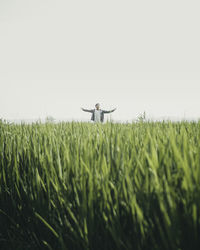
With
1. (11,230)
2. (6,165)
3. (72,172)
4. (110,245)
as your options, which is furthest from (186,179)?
(6,165)

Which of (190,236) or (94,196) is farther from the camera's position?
(94,196)

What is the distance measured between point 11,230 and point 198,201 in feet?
3.23

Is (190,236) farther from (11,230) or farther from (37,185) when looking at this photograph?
(11,230)

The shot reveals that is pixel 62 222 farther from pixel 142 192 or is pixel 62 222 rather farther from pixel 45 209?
pixel 142 192

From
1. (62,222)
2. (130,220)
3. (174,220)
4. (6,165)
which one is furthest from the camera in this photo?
(6,165)

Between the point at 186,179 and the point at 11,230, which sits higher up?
the point at 186,179

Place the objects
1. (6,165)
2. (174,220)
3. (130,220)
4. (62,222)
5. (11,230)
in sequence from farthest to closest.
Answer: (6,165) → (11,230) → (62,222) → (130,220) → (174,220)

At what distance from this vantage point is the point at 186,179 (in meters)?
0.64

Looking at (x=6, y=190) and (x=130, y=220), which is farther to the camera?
(x=6, y=190)

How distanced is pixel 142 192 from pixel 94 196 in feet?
0.70

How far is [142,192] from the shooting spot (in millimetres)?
687

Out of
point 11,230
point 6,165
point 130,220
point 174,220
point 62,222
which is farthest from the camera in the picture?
point 6,165

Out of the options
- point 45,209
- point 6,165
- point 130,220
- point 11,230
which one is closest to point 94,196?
point 130,220

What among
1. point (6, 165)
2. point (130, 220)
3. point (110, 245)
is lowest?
point (110, 245)
